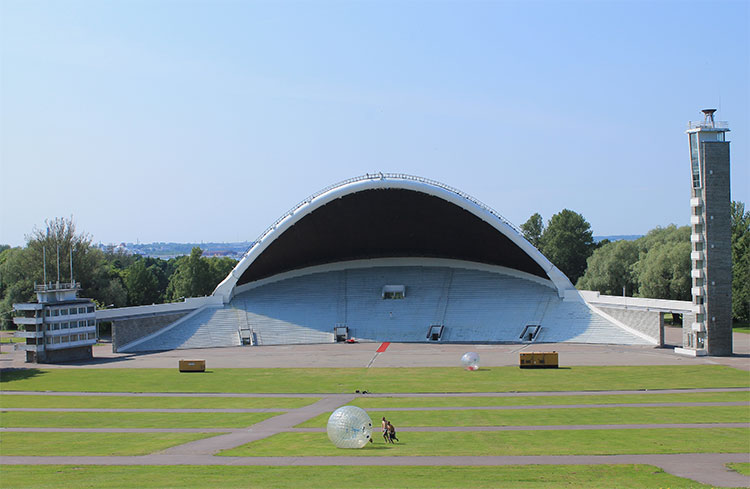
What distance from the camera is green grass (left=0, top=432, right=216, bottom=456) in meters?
26.7

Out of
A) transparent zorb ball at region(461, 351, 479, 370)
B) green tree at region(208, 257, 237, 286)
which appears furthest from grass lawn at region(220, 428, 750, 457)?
green tree at region(208, 257, 237, 286)

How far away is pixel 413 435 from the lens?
93.6 feet

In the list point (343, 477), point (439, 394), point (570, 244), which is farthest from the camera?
point (570, 244)

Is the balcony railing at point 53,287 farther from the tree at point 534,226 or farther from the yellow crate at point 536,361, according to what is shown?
the tree at point 534,226

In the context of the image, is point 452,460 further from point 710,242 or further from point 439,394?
point 710,242

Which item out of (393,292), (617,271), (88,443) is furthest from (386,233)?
(88,443)

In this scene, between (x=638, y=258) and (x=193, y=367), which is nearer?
(x=193, y=367)

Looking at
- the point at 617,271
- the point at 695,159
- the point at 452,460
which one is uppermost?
the point at 695,159

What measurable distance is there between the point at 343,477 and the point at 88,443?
12134 millimetres

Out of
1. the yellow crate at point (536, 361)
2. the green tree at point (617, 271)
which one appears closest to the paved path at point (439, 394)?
the yellow crate at point (536, 361)

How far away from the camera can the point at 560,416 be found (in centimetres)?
3209

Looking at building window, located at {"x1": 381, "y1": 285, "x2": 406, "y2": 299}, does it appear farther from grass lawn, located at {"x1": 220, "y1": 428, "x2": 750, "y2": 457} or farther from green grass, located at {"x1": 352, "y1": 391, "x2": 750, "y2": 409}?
grass lawn, located at {"x1": 220, "y1": 428, "x2": 750, "y2": 457}

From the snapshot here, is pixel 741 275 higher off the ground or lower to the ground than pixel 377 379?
higher

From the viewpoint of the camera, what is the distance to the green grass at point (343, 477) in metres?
20.8
